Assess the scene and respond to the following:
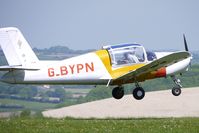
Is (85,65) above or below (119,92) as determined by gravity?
above

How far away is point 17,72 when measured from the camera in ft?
85.1

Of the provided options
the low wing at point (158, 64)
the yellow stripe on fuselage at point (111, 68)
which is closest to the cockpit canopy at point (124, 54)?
the yellow stripe on fuselage at point (111, 68)

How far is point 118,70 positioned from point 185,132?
8.41 meters

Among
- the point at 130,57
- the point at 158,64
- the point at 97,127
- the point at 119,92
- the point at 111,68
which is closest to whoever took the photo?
the point at 97,127

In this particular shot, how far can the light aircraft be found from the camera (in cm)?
2600

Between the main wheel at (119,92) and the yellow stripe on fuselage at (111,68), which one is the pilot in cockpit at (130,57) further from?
the main wheel at (119,92)

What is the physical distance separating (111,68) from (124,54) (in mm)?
751

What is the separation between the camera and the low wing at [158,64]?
25.5m

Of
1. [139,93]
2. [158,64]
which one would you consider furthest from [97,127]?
[139,93]

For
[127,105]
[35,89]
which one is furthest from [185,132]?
[35,89]

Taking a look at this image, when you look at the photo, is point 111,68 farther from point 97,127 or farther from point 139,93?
point 97,127

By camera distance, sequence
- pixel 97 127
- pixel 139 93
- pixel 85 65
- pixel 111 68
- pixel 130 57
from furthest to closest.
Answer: pixel 139 93 → pixel 130 57 → pixel 111 68 → pixel 85 65 → pixel 97 127

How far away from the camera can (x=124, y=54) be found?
2708 centimetres

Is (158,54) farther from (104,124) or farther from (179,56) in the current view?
(104,124)
